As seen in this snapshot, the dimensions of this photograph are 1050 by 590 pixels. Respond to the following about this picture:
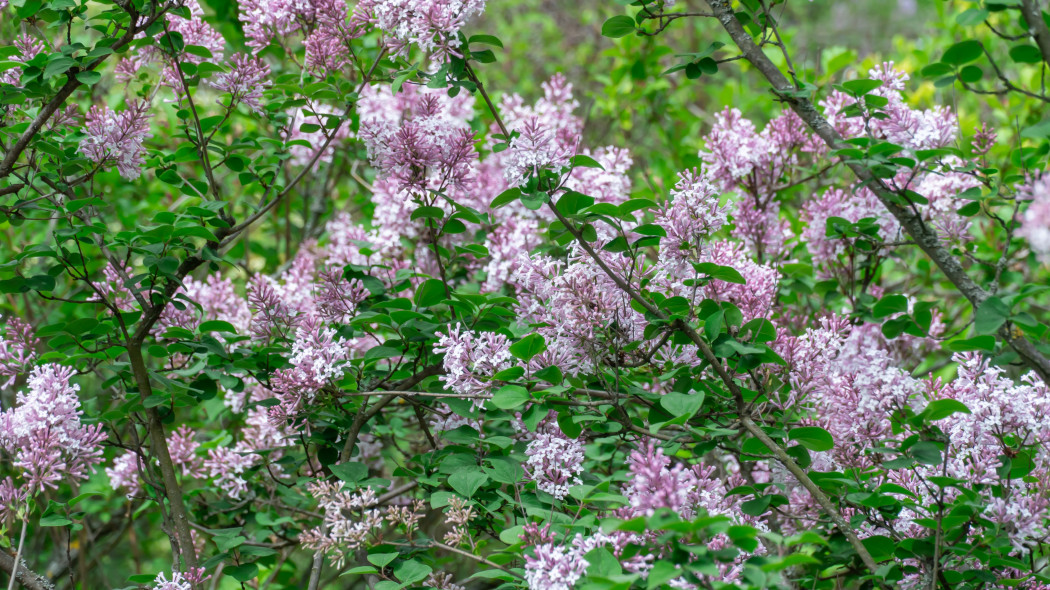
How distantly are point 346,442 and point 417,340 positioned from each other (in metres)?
0.32

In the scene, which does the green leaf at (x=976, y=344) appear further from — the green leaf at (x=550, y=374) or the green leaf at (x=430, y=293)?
the green leaf at (x=430, y=293)

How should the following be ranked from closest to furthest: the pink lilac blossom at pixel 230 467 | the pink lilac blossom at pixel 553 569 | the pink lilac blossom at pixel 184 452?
the pink lilac blossom at pixel 553 569
the pink lilac blossom at pixel 230 467
the pink lilac blossom at pixel 184 452

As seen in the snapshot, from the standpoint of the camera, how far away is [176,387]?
1.95 metres

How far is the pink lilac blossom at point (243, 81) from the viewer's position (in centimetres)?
208

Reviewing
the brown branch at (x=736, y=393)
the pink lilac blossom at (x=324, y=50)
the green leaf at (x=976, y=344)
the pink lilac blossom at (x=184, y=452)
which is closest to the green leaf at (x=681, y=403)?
the brown branch at (x=736, y=393)

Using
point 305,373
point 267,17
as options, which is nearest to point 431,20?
point 267,17

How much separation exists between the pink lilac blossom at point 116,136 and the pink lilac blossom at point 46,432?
20.9 inches

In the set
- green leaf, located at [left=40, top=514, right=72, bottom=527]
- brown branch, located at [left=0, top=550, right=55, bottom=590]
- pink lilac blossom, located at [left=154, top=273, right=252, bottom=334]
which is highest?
pink lilac blossom, located at [left=154, top=273, right=252, bottom=334]

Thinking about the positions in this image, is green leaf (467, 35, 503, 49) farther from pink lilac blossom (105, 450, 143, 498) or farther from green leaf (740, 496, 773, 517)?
pink lilac blossom (105, 450, 143, 498)

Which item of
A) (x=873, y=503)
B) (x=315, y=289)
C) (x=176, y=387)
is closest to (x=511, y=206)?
(x=315, y=289)

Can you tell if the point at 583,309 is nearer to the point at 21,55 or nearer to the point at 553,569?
the point at 553,569

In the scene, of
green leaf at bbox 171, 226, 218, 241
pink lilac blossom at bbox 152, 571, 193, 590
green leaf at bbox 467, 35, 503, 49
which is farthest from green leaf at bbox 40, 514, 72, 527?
green leaf at bbox 467, 35, 503, 49

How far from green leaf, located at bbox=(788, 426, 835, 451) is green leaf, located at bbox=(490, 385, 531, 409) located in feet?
1.70

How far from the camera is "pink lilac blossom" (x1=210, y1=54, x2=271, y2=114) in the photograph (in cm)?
208
